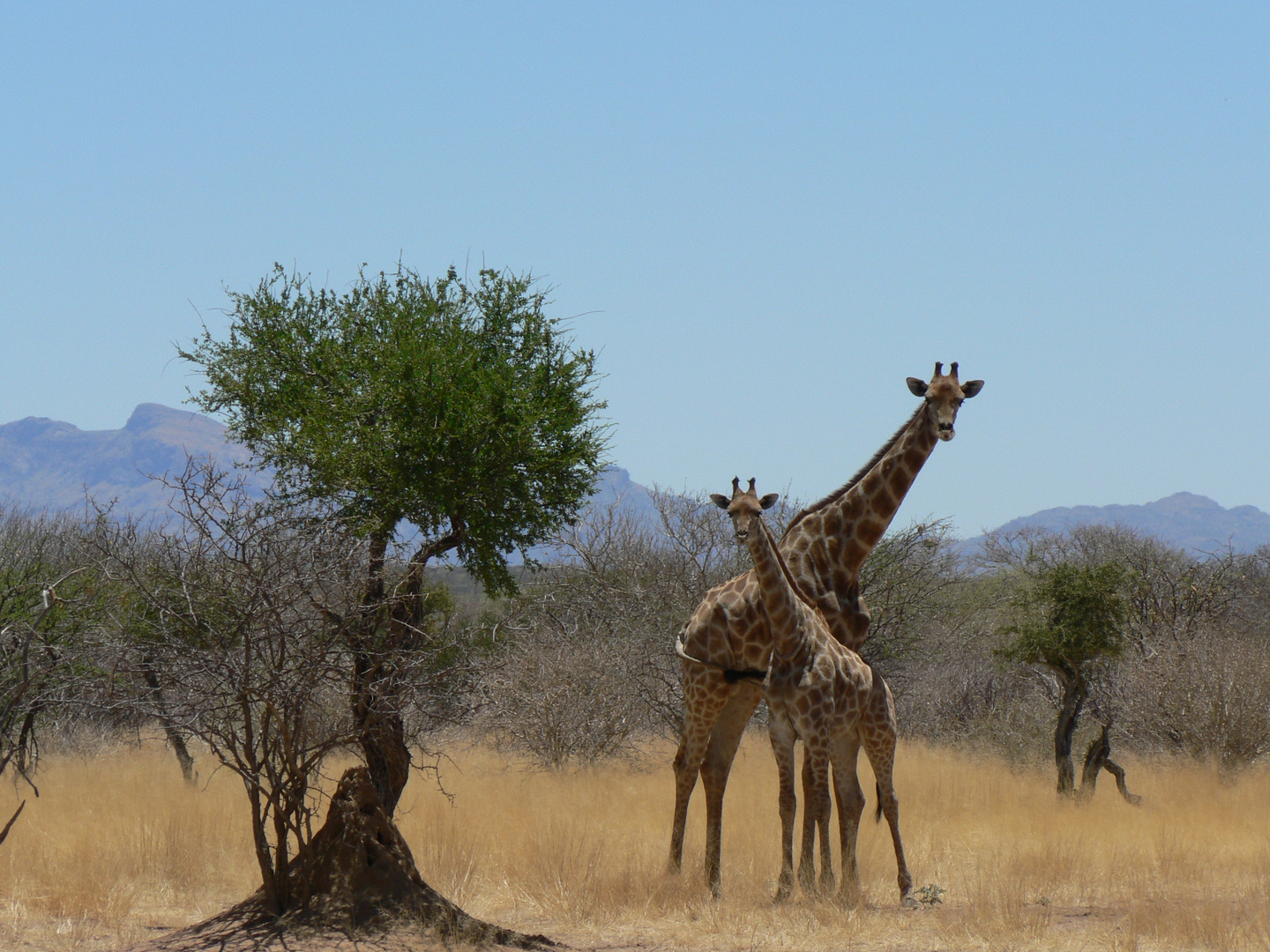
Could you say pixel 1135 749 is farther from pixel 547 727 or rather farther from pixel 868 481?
pixel 868 481

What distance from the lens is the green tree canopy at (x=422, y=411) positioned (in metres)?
12.4

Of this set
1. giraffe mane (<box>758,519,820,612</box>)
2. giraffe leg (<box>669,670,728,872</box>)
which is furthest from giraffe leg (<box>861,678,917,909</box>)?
giraffe leg (<box>669,670,728,872</box>)

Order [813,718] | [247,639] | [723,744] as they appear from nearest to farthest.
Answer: [247,639] < [813,718] < [723,744]

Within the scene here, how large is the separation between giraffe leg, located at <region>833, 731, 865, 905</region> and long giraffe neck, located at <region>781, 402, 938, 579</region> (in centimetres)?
172

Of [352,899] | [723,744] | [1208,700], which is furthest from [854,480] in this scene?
[1208,700]

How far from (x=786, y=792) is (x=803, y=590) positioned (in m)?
2.03

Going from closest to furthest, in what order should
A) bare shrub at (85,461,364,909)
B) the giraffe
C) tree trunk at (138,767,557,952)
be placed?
bare shrub at (85,461,364,909) < tree trunk at (138,767,557,952) < the giraffe

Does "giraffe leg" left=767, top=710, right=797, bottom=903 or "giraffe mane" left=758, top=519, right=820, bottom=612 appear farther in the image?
"giraffe mane" left=758, top=519, right=820, bottom=612

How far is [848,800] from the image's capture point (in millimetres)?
10852

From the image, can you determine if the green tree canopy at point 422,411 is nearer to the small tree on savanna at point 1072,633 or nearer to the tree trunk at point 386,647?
the tree trunk at point 386,647

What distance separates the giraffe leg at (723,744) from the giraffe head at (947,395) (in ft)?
9.59

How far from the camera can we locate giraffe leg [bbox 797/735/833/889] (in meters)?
10.4

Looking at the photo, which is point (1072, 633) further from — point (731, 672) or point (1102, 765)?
point (731, 672)

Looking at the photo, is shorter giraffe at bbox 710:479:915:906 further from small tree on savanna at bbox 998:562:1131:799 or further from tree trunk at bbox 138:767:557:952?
small tree on savanna at bbox 998:562:1131:799
